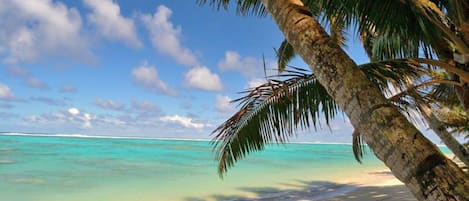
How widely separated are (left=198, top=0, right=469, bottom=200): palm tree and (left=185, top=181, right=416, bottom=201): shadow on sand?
8212 millimetres

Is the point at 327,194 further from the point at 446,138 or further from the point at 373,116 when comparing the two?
the point at 373,116

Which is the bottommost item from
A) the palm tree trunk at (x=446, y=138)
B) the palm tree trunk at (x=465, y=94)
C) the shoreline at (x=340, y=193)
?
the shoreline at (x=340, y=193)

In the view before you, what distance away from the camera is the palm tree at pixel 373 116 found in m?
1.71

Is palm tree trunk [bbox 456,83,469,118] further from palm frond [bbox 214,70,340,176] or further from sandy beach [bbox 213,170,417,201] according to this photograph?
sandy beach [bbox 213,170,417,201]

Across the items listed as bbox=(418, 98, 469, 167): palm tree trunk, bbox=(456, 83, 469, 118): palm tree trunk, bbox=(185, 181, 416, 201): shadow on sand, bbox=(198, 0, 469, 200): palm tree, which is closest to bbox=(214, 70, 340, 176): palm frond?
bbox=(198, 0, 469, 200): palm tree

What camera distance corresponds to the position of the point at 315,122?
3.74 m

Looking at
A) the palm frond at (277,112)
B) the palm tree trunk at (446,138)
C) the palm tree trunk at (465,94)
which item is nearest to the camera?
the palm tree trunk at (465,94)

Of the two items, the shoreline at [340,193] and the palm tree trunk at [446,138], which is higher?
the palm tree trunk at [446,138]

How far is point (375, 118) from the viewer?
6.48 feet

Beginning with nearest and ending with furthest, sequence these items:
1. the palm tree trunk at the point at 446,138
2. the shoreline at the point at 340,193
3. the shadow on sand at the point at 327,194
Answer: the palm tree trunk at the point at 446,138 → the shoreline at the point at 340,193 → the shadow on sand at the point at 327,194

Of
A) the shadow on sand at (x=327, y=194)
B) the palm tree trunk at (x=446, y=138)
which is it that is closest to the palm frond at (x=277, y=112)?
the palm tree trunk at (x=446, y=138)

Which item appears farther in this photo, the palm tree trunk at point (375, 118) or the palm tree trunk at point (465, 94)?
the palm tree trunk at point (465, 94)

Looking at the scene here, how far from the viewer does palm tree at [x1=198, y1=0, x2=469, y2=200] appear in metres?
1.71

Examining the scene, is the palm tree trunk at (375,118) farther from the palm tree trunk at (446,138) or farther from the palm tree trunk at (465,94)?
the palm tree trunk at (446,138)
